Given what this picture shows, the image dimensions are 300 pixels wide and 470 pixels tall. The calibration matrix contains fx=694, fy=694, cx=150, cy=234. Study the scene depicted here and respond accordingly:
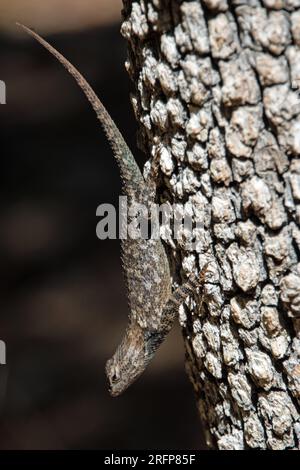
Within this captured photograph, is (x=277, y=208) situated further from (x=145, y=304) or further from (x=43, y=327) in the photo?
(x=43, y=327)

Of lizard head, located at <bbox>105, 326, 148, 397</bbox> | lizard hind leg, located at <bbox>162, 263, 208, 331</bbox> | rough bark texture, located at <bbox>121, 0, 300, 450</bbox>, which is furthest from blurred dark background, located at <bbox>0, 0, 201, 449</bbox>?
rough bark texture, located at <bbox>121, 0, 300, 450</bbox>

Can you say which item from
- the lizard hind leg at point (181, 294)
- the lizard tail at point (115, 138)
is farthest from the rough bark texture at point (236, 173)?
the lizard tail at point (115, 138)

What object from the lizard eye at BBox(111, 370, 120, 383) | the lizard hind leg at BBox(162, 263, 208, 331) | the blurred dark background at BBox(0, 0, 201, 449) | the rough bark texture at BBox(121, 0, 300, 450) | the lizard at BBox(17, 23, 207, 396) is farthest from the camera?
the blurred dark background at BBox(0, 0, 201, 449)

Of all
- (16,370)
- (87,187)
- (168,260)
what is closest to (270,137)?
(168,260)

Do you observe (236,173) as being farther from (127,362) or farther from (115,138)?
(127,362)

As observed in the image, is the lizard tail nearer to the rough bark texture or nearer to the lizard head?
the rough bark texture

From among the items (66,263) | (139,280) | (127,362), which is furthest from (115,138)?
(66,263)
